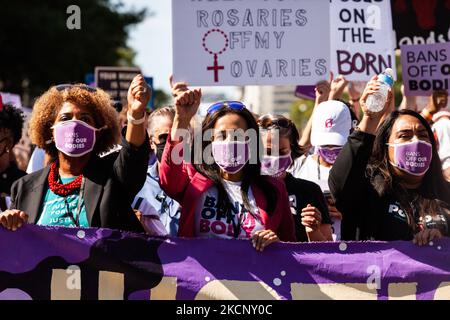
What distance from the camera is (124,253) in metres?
4.22

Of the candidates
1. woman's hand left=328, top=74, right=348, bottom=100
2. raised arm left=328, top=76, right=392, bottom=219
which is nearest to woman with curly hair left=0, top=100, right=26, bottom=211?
raised arm left=328, top=76, right=392, bottom=219

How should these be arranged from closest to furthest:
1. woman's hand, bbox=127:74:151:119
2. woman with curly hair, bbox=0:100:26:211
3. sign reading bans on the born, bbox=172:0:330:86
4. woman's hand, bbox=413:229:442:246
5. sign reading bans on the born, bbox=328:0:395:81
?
1. woman's hand, bbox=127:74:151:119
2. woman's hand, bbox=413:229:442:246
3. sign reading bans on the born, bbox=172:0:330:86
4. woman with curly hair, bbox=0:100:26:211
5. sign reading bans on the born, bbox=328:0:395:81

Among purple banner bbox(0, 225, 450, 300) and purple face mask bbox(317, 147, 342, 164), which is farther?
purple face mask bbox(317, 147, 342, 164)

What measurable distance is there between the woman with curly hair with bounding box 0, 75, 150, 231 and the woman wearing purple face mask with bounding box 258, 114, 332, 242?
2.86 feet

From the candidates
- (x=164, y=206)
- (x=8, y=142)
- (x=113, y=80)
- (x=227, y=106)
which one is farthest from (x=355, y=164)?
(x=113, y=80)

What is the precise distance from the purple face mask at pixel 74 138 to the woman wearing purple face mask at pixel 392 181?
1.20 meters

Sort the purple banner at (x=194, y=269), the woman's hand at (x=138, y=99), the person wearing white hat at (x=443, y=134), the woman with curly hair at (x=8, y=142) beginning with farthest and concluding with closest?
1. the person wearing white hat at (x=443, y=134)
2. the woman with curly hair at (x=8, y=142)
3. the purple banner at (x=194, y=269)
4. the woman's hand at (x=138, y=99)

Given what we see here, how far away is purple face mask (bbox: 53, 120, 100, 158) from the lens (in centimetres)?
438

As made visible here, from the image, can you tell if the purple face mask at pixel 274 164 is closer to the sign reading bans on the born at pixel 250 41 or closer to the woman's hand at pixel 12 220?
the sign reading bans on the born at pixel 250 41

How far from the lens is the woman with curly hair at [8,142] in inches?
219

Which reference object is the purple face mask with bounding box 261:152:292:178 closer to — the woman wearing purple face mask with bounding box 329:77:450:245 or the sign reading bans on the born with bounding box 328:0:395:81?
the woman wearing purple face mask with bounding box 329:77:450:245

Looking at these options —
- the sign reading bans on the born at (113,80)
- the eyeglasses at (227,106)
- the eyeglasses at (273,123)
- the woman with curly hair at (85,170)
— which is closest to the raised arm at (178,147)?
the woman with curly hair at (85,170)

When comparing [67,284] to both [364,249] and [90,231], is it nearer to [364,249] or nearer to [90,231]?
[90,231]

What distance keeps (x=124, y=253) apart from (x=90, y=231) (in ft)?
0.62
